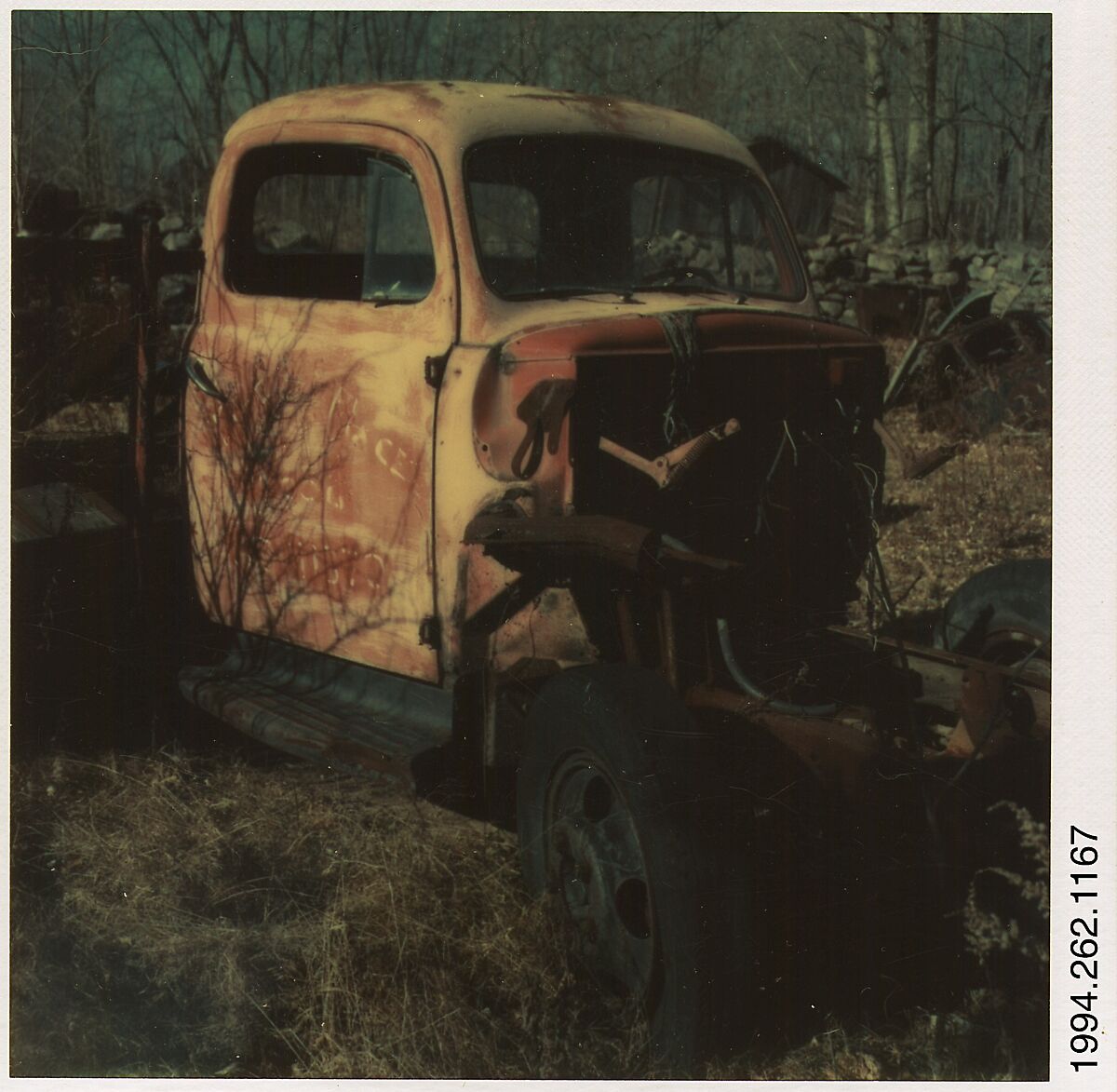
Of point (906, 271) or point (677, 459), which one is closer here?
point (677, 459)

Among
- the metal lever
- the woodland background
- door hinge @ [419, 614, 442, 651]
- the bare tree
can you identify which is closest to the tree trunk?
the woodland background

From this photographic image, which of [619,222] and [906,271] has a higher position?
[906,271]

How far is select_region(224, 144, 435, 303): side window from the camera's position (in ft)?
12.8

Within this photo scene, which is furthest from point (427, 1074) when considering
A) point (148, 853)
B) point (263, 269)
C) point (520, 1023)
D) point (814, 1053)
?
point (263, 269)

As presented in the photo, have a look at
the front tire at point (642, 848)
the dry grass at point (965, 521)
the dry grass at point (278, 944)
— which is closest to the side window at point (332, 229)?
the front tire at point (642, 848)

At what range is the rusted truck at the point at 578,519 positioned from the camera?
2.85 meters

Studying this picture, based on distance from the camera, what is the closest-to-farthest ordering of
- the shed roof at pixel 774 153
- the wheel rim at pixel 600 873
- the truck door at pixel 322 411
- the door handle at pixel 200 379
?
1. the wheel rim at pixel 600 873
2. the truck door at pixel 322 411
3. the door handle at pixel 200 379
4. the shed roof at pixel 774 153

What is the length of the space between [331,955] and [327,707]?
3.09 ft

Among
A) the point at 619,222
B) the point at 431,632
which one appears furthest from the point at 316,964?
the point at 619,222

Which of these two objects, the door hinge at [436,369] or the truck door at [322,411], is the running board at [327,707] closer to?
the truck door at [322,411]

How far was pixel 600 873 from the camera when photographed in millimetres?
2922

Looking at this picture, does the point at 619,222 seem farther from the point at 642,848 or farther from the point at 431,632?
the point at 642,848

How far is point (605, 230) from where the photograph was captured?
3.77m

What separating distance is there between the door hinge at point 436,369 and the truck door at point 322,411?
31 millimetres
